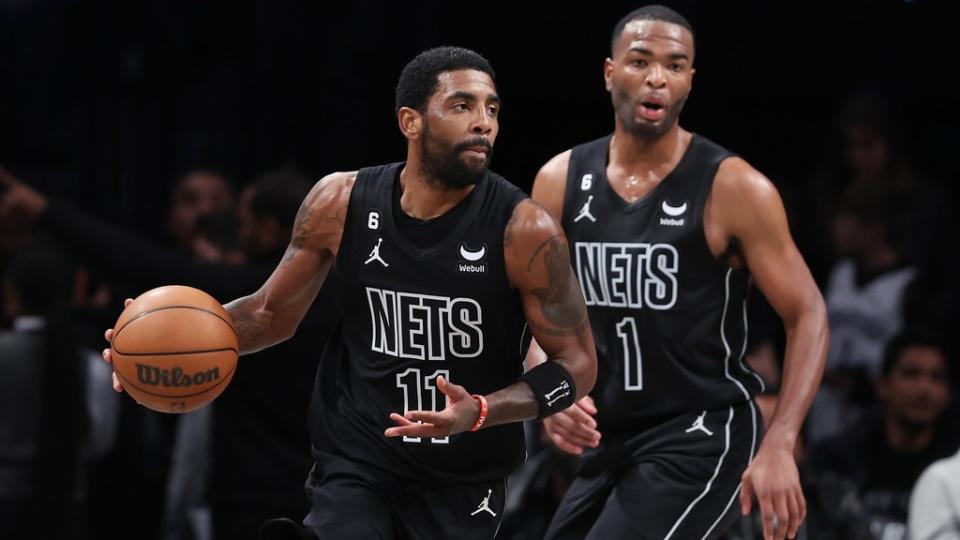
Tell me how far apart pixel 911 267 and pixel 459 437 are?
12.2 feet

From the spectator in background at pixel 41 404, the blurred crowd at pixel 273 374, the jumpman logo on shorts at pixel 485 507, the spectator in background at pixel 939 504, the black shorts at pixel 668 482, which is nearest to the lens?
the jumpman logo on shorts at pixel 485 507

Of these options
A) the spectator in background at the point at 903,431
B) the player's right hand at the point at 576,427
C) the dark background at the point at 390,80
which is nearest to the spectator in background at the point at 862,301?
the spectator in background at the point at 903,431

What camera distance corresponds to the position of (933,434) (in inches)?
267

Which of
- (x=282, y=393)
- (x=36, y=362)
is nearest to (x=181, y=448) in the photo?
(x=36, y=362)

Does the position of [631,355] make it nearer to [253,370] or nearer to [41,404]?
[253,370]

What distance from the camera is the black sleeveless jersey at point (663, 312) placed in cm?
473

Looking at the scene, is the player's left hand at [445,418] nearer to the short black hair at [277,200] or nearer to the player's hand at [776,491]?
the player's hand at [776,491]

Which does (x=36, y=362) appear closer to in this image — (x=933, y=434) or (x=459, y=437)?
(x=459, y=437)

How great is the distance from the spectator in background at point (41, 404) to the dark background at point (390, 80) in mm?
1819

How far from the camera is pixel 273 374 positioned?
570 cm

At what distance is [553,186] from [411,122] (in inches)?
30.0

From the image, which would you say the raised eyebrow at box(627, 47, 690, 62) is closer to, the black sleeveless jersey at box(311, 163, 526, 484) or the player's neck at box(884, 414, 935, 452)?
the black sleeveless jersey at box(311, 163, 526, 484)

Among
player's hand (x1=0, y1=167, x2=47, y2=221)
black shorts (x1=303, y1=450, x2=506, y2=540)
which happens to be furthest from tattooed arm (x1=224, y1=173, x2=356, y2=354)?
player's hand (x1=0, y1=167, x2=47, y2=221)

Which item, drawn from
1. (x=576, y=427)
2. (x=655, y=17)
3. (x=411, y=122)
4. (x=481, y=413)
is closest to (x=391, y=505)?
(x=481, y=413)
